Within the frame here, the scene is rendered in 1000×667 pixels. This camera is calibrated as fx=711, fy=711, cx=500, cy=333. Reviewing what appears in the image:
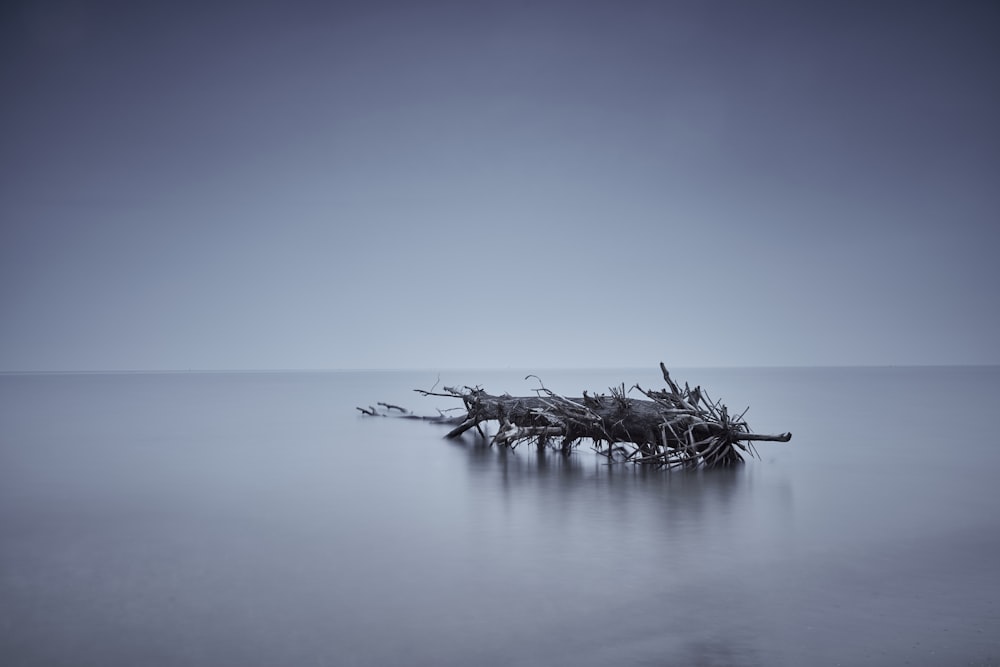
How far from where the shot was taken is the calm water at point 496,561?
5234 mm

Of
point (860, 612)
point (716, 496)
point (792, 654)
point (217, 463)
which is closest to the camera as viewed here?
point (792, 654)

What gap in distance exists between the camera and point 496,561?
25.0 feet

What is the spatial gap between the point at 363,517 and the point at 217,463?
265 inches

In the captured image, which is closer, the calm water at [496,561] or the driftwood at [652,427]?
the calm water at [496,561]

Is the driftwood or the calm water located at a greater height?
the driftwood

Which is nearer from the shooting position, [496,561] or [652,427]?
[496,561]

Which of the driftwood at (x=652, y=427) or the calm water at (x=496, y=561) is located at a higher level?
the driftwood at (x=652, y=427)

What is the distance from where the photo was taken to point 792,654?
16.3 feet

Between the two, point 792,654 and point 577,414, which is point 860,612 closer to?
point 792,654

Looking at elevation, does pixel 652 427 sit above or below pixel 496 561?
above

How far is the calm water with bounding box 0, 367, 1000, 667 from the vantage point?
523cm

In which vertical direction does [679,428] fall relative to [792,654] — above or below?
above

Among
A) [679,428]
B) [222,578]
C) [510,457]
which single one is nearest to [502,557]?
[222,578]

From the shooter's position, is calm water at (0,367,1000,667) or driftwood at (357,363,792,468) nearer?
calm water at (0,367,1000,667)
